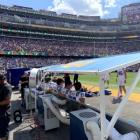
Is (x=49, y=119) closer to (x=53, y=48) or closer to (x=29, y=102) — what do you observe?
(x=29, y=102)

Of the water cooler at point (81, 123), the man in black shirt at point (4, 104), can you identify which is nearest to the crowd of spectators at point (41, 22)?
the man in black shirt at point (4, 104)

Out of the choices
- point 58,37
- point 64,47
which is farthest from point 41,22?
point 64,47

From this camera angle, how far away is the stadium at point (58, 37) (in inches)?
2349

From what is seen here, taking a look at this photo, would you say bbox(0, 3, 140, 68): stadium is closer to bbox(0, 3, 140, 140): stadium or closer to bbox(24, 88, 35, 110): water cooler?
bbox(0, 3, 140, 140): stadium

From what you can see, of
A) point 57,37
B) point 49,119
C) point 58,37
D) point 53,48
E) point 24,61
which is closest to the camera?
point 49,119

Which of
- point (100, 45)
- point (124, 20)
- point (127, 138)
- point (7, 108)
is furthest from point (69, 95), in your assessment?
point (124, 20)

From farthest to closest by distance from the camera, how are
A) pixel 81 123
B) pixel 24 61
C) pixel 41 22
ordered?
1. pixel 41 22
2. pixel 24 61
3. pixel 81 123

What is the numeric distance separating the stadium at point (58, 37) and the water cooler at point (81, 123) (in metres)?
42.0

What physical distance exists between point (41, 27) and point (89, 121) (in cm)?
6845

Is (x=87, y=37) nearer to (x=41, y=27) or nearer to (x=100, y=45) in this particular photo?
(x=100, y=45)

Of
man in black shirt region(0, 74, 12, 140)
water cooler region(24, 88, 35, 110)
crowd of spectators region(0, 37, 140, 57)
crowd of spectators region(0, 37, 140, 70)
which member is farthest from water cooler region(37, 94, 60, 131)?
crowd of spectators region(0, 37, 140, 57)

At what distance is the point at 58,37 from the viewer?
76.6 m

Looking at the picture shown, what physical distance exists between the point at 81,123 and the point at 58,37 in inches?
2800

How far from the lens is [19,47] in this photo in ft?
204
